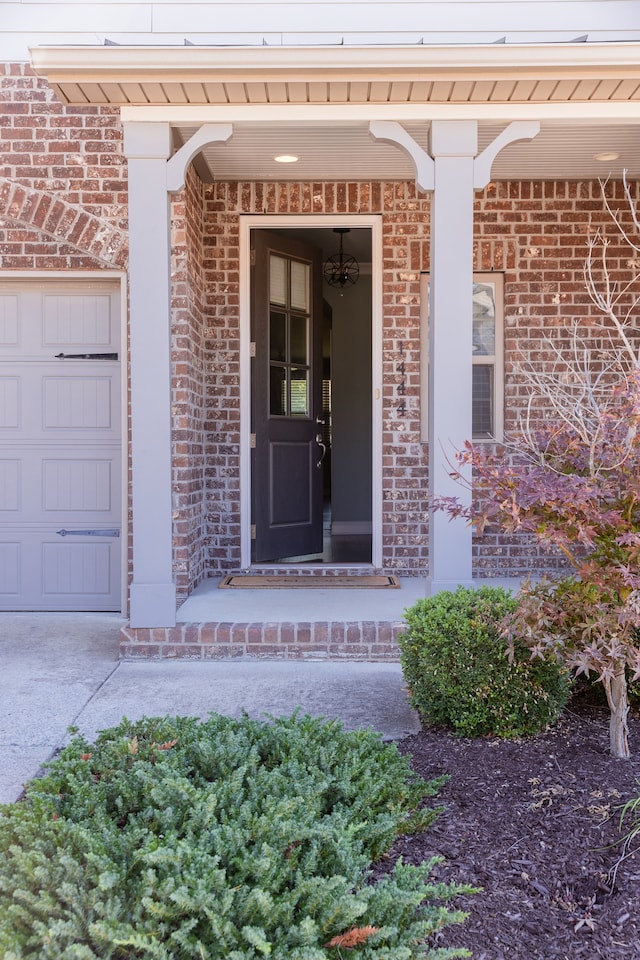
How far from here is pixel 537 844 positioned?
229 centimetres

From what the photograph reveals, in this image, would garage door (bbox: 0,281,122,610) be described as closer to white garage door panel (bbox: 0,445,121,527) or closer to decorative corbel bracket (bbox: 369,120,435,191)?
white garage door panel (bbox: 0,445,121,527)

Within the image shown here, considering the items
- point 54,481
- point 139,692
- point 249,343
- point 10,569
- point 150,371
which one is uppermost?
point 249,343

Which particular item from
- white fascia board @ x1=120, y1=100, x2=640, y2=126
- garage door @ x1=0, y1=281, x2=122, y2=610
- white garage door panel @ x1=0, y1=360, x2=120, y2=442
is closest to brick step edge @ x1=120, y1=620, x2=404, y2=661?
garage door @ x1=0, y1=281, x2=122, y2=610

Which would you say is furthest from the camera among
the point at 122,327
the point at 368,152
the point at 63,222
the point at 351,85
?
the point at 122,327

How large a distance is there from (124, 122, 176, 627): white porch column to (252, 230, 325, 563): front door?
62.5 inches

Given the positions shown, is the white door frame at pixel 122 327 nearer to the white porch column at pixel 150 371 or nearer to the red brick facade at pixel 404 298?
the red brick facade at pixel 404 298

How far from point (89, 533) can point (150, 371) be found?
1615 mm

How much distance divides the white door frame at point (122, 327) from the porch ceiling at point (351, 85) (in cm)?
105

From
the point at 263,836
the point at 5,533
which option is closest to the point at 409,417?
the point at 5,533

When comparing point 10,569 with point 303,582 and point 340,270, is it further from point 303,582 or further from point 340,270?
point 340,270

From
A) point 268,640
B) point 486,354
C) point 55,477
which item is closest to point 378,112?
point 486,354

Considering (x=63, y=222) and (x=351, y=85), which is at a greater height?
(x=351, y=85)

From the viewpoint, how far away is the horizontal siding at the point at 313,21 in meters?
5.06

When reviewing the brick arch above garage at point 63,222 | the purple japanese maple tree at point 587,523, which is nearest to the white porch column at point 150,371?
the brick arch above garage at point 63,222
